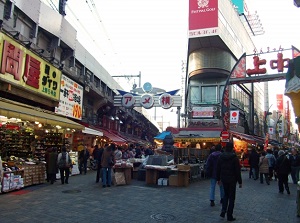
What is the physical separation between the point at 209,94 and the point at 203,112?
330 cm

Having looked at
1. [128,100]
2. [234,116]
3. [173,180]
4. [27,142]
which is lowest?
[173,180]

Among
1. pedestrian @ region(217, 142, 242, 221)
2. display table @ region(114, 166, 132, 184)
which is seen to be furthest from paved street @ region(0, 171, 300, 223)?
display table @ region(114, 166, 132, 184)

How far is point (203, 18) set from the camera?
32.2 meters

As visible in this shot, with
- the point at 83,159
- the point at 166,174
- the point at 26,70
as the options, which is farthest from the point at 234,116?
the point at 26,70

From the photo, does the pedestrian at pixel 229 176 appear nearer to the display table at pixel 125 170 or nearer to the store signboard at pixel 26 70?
the display table at pixel 125 170

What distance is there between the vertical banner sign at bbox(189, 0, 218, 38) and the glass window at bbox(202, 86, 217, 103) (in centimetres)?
683

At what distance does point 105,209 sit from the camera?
7645mm

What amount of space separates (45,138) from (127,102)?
9.79 metres

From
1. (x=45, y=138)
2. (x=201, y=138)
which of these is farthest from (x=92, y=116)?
(x=201, y=138)

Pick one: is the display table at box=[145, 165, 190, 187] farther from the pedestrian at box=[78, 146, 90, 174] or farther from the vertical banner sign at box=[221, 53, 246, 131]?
the vertical banner sign at box=[221, 53, 246, 131]

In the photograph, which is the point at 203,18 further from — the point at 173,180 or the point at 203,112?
the point at 173,180

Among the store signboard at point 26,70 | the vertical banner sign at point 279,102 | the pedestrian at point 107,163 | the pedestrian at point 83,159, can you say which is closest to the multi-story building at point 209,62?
the pedestrian at point 83,159

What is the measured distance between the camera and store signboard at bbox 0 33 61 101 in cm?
1145

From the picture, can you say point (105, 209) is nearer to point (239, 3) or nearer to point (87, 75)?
point (87, 75)
